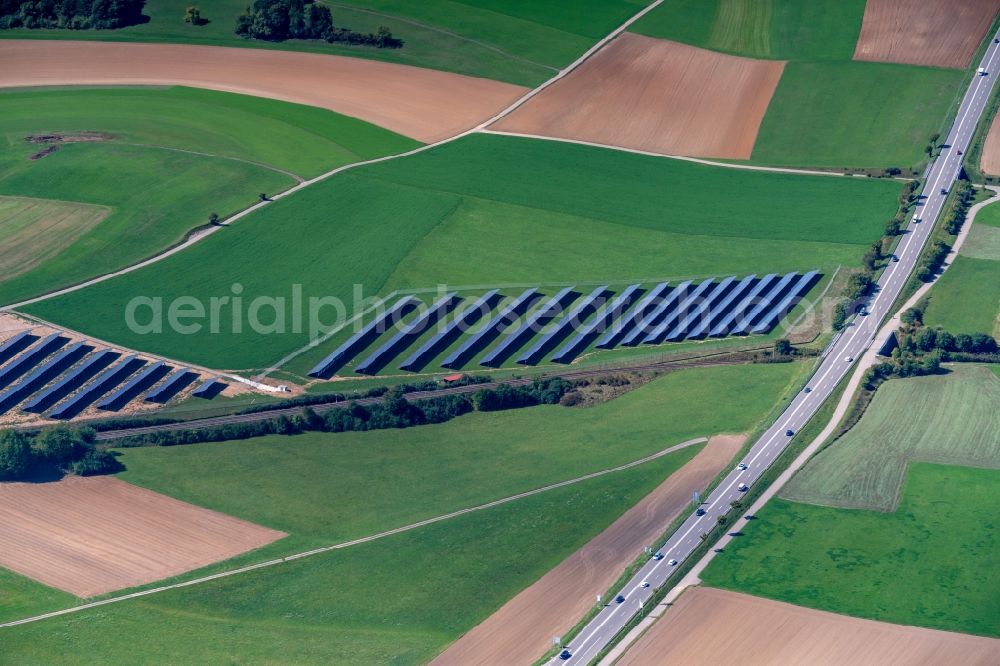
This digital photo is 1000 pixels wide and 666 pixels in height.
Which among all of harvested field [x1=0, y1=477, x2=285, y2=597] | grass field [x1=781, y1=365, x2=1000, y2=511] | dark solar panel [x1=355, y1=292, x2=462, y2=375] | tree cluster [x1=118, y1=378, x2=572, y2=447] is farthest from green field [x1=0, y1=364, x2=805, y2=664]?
dark solar panel [x1=355, y1=292, x2=462, y2=375]

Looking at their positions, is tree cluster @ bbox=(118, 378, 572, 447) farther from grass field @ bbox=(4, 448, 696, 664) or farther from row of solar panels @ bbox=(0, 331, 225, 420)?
grass field @ bbox=(4, 448, 696, 664)

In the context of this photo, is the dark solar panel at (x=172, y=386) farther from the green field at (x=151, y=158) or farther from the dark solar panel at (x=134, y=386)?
the green field at (x=151, y=158)

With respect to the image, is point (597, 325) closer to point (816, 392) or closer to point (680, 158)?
point (816, 392)

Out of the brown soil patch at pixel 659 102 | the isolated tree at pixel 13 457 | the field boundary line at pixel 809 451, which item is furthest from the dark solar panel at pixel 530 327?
the isolated tree at pixel 13 457

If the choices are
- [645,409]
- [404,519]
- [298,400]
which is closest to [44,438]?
[298,400]

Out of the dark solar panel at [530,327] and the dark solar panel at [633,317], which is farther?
the dark solar panel at [633,317]

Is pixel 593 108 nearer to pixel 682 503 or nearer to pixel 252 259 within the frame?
pixel 252 259
